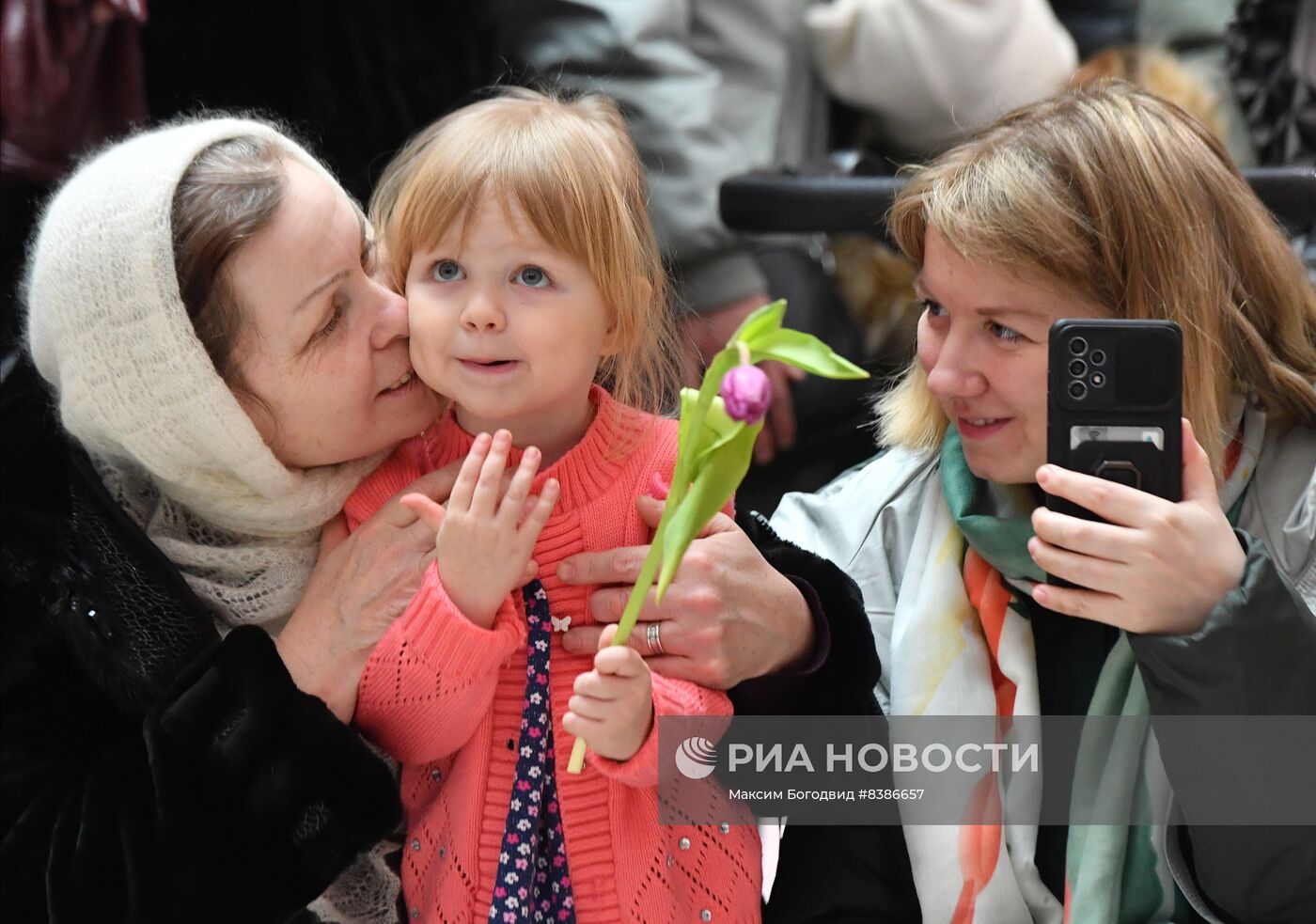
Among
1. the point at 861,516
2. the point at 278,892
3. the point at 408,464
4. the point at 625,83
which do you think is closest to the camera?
the point at 278,892

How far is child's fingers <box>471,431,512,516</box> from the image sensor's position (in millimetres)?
1168

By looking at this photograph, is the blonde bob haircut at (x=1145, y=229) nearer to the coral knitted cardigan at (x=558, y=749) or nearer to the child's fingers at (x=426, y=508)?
the coral knitted cardigan at (x=558, y=749)

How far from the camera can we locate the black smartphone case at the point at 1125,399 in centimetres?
113

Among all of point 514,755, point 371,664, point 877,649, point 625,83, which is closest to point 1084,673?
point 877,649

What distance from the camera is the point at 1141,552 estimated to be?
110 cm

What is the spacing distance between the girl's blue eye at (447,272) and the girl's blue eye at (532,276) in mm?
50

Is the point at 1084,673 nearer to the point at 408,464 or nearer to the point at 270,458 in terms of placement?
the point at 408,464

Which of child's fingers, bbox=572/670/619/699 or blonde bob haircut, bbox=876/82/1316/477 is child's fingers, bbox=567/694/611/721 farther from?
blonde bob haircut, bbox=876/82/1316/477

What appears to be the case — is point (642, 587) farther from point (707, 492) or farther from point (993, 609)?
point (993, 609)

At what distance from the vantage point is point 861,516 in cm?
151

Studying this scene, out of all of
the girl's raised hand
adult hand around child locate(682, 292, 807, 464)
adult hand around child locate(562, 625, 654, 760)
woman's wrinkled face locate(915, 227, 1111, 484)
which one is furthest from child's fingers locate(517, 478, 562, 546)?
adult hand around child locate(682, 292, 807, 464)

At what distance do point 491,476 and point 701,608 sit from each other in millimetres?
224

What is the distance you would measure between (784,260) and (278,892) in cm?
115

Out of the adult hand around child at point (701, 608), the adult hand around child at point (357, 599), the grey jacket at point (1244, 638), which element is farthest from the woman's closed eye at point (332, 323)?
the grey jacket at point (1244, 638)
